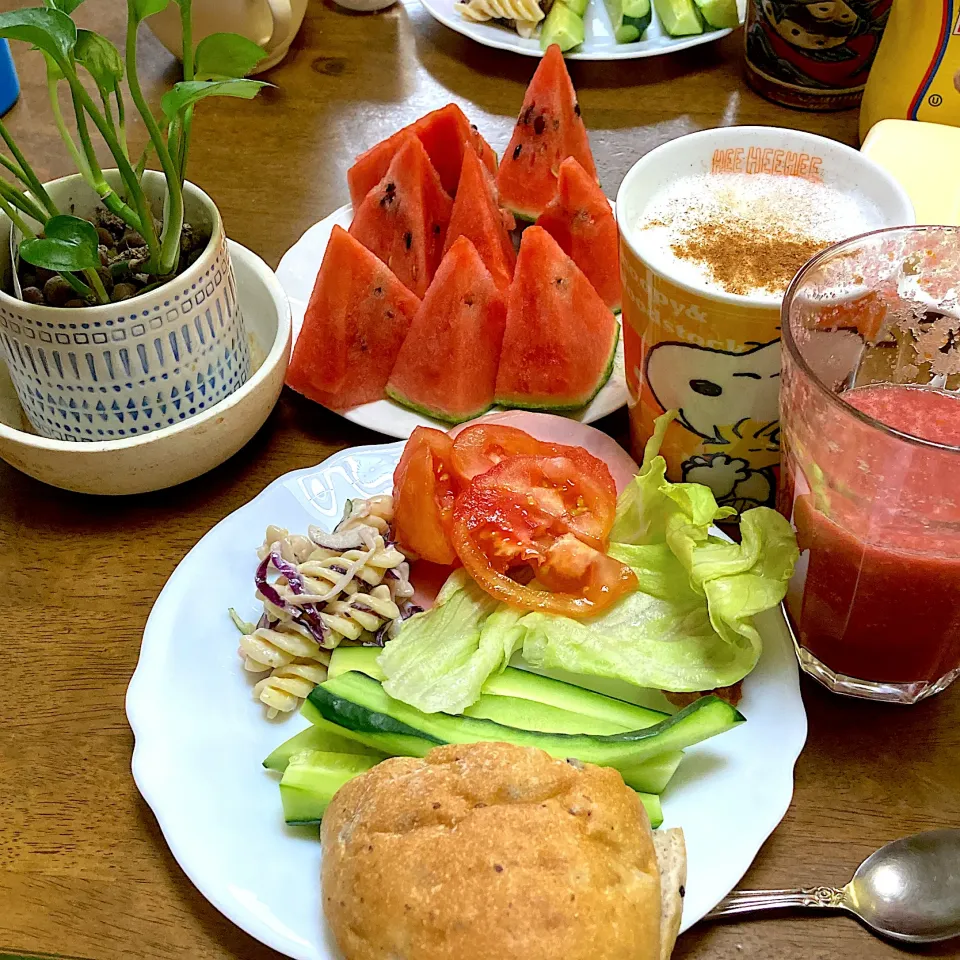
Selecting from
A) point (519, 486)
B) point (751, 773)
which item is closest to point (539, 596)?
point (519, 486)

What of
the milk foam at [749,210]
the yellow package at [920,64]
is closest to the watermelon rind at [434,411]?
the milk foam at [749,210]

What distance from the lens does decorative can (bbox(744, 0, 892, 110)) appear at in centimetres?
171

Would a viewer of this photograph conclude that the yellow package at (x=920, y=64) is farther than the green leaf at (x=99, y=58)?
Yes

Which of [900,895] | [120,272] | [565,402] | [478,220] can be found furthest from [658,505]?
[120,272]

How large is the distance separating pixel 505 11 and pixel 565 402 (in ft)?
3.53

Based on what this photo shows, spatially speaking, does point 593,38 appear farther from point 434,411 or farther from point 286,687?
point 286,687

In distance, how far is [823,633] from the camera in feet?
3.38

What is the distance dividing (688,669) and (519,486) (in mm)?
285

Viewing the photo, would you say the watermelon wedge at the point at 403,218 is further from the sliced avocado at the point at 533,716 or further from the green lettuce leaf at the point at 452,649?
the sliced avocado at the point at 533,716

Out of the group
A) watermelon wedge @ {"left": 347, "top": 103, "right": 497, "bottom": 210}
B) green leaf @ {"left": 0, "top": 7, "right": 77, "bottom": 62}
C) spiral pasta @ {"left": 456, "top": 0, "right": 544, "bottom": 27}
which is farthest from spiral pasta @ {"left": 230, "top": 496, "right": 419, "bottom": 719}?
spiral pasta @ {"left": 456, "top": 0, "right": 544, "bottom": 27}

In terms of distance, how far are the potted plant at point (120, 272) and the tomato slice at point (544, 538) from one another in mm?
386

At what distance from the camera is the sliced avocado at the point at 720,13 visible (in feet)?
6.50

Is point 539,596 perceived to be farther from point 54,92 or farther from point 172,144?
point 54,92

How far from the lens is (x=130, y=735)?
40.7 inches
